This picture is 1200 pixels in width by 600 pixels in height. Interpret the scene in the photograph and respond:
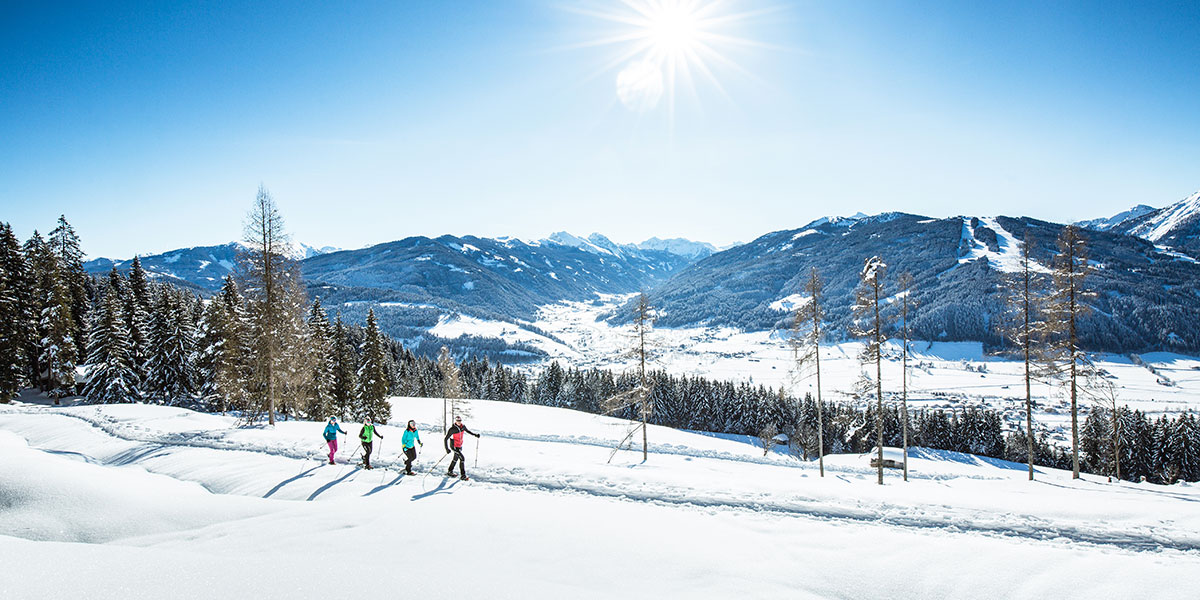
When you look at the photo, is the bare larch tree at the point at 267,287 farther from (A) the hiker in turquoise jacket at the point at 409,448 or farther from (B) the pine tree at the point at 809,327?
(B) the pine tree at the point at 809,327

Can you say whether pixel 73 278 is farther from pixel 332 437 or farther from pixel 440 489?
pixel 440 489

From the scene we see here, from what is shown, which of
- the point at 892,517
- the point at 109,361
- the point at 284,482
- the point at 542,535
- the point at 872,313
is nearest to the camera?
the point at 542,535

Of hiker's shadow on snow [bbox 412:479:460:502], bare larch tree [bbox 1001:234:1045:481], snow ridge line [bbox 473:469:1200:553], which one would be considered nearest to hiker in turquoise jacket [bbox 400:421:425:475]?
hiker's shadow on snow [bbox 412:479:460:502]

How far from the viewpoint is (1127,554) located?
9.43 m

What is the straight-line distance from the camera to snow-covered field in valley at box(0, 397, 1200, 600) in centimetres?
680

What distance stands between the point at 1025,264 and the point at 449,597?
27.0m

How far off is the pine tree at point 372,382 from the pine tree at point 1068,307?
148 feet

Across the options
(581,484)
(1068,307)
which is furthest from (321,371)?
(1068,307)

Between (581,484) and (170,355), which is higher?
(170,355)

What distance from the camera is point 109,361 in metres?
35.8

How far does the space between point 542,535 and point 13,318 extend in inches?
1815

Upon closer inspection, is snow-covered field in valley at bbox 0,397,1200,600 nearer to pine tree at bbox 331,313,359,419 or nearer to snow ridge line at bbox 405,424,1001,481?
snow ridge line at bbox 405,424,1001,481

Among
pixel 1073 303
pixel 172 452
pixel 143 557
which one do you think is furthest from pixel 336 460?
pixel 1073 303

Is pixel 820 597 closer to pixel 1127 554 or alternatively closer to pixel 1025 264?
pixel 1127 554
